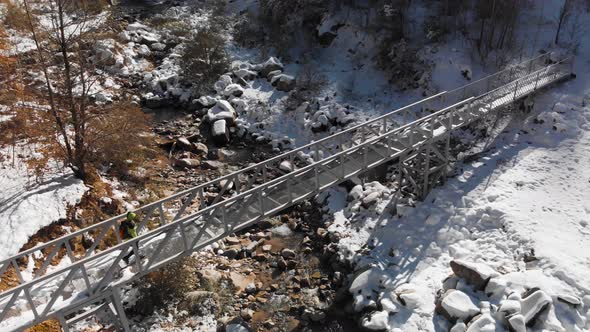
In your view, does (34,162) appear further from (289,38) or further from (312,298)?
(289,38)

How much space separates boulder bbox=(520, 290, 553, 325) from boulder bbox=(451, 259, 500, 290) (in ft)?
2.90

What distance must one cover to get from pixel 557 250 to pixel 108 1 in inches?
1103

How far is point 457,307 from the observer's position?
9625 mm

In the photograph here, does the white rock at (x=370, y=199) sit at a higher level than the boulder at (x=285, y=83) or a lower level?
lower

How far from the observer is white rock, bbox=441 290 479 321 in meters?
9.56

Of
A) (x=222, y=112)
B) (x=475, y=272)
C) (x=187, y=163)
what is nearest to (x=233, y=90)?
(x=222, y=112)

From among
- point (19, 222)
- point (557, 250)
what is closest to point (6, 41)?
point (19, 222)

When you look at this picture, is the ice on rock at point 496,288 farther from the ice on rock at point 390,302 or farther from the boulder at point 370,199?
the boulder at point 370,199

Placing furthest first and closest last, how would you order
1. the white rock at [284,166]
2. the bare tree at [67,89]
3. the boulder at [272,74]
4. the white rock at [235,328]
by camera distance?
the boulder at [272,74] < the white rock at [284,166] < the bare tree at [67,89] < the white rock at [235,328]

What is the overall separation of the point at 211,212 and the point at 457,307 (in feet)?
19.3

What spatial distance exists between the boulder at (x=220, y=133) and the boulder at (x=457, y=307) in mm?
10892

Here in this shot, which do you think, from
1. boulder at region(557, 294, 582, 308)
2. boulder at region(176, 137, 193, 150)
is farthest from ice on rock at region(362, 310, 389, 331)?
boulder at region(176, 137, 193, 150)

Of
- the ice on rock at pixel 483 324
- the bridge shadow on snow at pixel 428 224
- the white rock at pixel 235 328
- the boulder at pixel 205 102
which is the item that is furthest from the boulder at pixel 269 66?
the ice on rock at pixel 483 324

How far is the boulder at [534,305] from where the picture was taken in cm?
913
